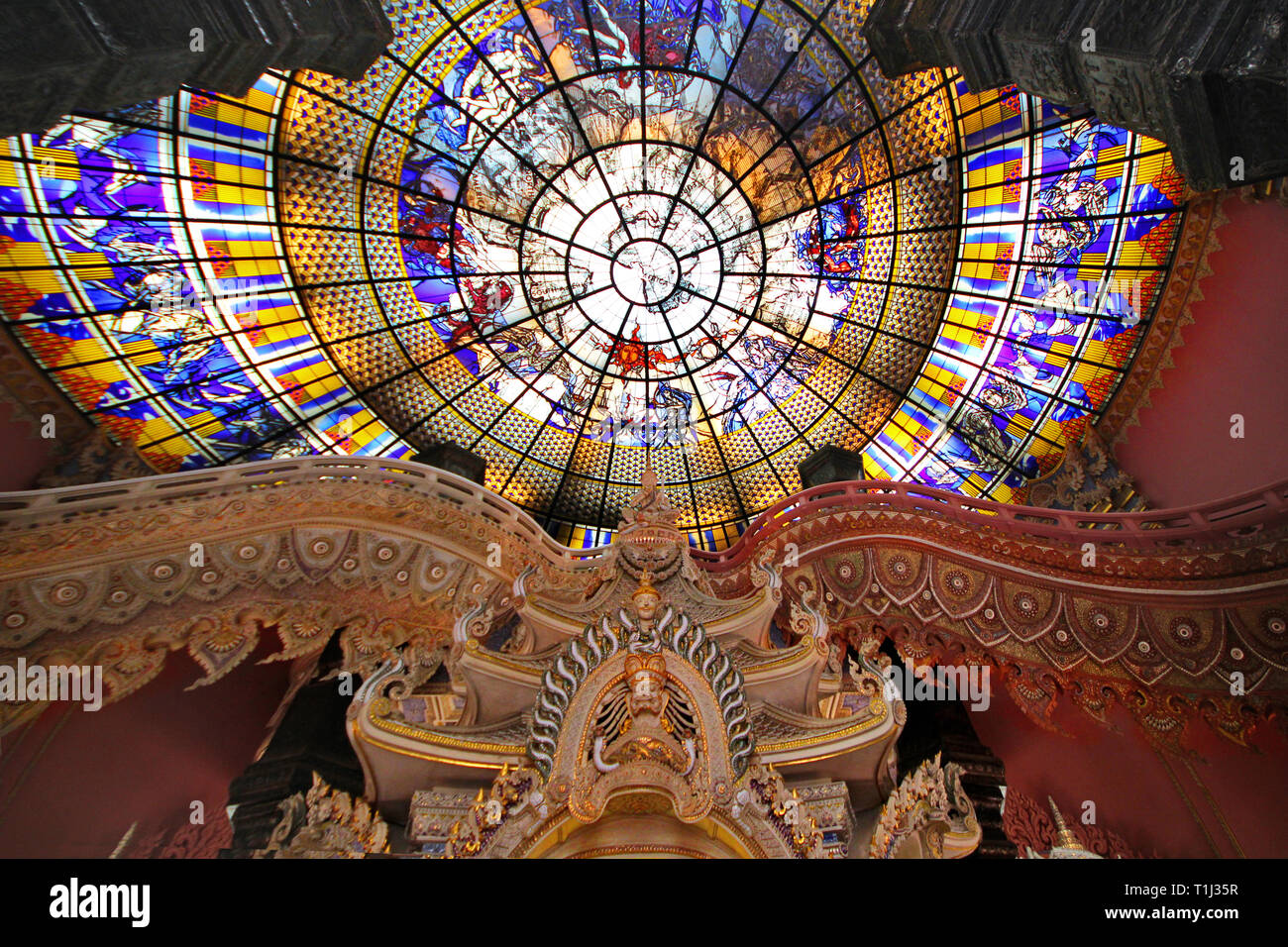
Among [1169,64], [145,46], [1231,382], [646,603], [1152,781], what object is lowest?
[1152,781]

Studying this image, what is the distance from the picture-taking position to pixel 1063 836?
29.6 ft

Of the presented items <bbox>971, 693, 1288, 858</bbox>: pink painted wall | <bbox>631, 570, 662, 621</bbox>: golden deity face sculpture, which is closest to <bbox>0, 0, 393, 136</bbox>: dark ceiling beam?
<bbox>631, 570, 662, 621</bbox>: golden deity face sculpture

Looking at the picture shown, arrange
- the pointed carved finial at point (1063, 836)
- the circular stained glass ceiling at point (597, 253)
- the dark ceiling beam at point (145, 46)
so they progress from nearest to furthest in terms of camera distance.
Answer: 1. the dark ceiling beam at point (145, 46)
2. the pointed carved finial at point (1063, 836)
3. the circular stained glass ceiling at point (597, 253)

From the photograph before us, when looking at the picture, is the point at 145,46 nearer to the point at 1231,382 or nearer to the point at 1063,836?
the point at 1063,836

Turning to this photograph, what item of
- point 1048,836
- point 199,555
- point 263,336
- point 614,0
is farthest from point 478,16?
point 1048,836

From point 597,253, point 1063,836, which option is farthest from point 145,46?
point 1063,836

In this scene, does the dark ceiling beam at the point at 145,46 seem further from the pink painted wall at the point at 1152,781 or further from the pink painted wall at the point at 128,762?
the pink painted wall at the point at 1152,781

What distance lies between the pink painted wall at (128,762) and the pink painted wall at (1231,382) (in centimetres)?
1614

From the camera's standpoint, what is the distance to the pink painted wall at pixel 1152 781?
25.6 feet

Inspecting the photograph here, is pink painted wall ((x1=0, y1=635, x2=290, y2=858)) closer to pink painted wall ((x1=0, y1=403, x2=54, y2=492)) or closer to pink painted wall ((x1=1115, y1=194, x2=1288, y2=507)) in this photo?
pink painted wall ((x1=0, y1=403, x2=54, y2=492))

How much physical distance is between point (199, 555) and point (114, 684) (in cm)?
166

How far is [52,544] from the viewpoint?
6852mm

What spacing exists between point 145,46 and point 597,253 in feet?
30.2

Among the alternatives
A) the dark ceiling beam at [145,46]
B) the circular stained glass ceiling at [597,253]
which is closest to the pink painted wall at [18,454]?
the circular stained glass ceiling at [597,253]
